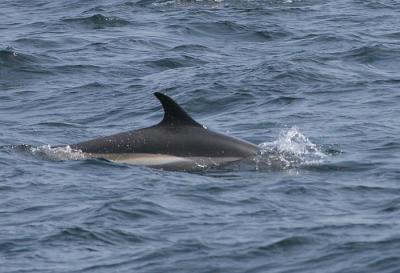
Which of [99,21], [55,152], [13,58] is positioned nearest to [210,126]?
[55,152]

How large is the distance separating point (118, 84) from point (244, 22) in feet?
24.5

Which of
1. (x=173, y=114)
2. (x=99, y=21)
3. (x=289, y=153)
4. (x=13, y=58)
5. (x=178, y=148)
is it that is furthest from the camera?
(x=99, y=21)

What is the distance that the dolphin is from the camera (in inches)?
757

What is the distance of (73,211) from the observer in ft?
54.9

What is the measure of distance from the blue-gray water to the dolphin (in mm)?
263

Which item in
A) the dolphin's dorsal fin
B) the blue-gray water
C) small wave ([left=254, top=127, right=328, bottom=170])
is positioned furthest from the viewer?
small wave ([left=254, top=127, right=328, bottom=170])

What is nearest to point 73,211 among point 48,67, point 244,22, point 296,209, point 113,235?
point 113,235

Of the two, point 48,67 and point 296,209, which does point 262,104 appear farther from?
point 296,209

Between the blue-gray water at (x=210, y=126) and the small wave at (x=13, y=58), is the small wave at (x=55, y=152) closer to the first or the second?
the blue-gray water at (x=210, y=126)

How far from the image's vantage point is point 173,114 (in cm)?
1905

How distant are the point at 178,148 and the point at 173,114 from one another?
0.55 metres

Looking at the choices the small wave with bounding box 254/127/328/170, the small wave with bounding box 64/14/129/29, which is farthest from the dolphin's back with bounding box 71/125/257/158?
the small wave with bounding box 64/14/129/29

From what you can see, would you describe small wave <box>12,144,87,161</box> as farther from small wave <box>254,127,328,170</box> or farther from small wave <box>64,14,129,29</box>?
small wave <box>64,14,129,29</box>

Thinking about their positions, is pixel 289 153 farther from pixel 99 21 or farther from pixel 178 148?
pixel 99 21
